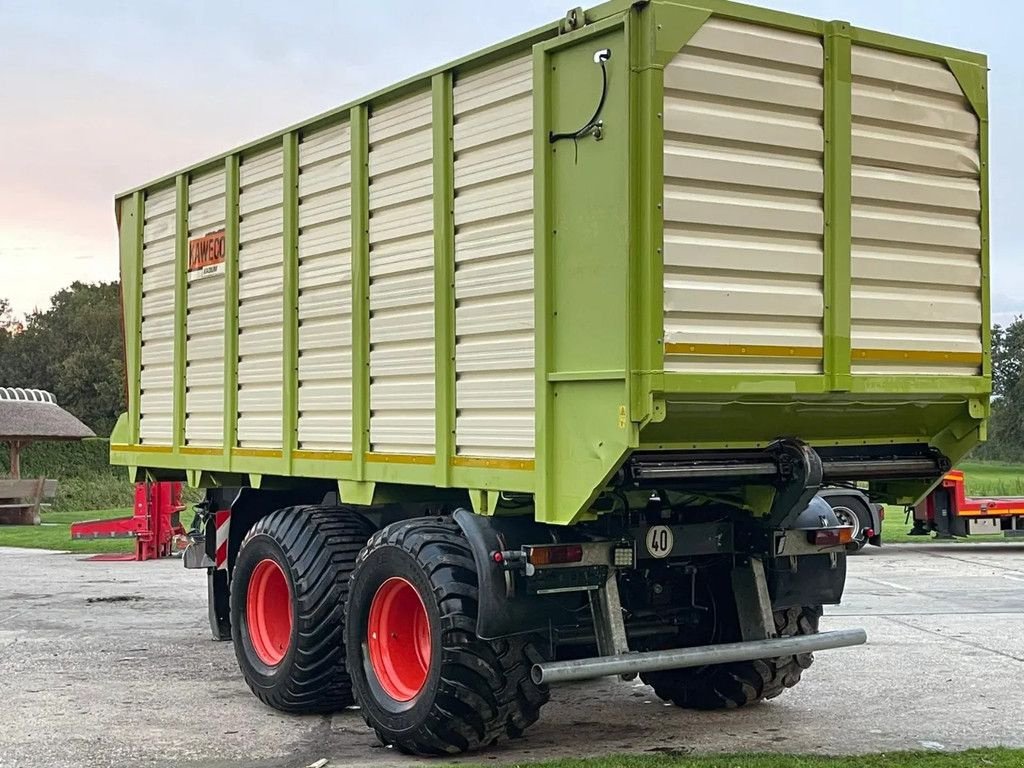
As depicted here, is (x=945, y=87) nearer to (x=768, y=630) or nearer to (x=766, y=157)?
(x=766, y=157)

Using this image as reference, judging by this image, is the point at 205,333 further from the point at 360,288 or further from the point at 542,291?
the point at 542,291

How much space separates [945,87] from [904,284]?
106 centimetres

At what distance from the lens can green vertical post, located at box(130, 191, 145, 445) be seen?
10586 millimetres

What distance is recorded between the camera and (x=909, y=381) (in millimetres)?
6820

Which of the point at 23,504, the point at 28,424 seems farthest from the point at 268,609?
the point at 28,424

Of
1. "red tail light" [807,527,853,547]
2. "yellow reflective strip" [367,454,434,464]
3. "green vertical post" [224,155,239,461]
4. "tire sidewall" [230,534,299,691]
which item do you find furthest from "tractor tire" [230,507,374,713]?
"red tail light" [807,527,853,547]

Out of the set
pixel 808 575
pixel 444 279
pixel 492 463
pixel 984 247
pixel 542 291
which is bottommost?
pixel 808 575

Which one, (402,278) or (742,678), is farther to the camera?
(742,678)

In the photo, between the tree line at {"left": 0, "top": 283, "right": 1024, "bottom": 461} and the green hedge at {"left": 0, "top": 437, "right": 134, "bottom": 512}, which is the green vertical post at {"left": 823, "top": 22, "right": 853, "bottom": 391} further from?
the tree line at {"left": 0, "top": 283, "right": 1024, "bottom": 461}

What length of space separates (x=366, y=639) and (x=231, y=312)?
2.78 m

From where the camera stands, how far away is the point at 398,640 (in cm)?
743

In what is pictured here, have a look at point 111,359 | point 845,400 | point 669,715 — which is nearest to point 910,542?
point 669,715

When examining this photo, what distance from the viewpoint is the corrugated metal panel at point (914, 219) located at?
265 inches

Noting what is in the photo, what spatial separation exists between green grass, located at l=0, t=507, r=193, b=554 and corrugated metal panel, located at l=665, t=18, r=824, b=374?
15.9m
